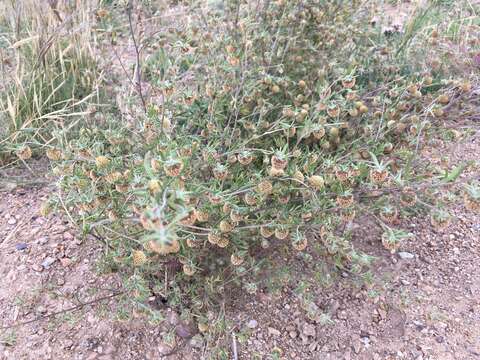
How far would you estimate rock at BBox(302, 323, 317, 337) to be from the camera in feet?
5.88

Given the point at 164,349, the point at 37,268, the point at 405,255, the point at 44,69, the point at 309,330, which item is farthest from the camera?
the point at 44,69

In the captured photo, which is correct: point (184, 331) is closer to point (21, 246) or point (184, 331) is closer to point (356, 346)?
point (356, 346)

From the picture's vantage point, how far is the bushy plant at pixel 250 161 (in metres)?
1.31

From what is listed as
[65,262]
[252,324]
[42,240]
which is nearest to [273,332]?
[252,324]

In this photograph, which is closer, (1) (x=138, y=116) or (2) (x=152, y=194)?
(2) (x=152, y=194)

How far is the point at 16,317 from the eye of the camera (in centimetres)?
Answer: 180

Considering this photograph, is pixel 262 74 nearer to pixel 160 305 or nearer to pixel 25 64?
pixel 160 305

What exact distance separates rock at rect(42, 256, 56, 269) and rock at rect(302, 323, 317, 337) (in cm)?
107

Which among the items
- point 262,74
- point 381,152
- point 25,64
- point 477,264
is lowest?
point 477,264

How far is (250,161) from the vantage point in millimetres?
1449

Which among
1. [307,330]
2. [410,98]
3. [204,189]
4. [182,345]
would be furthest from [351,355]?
[410,98]

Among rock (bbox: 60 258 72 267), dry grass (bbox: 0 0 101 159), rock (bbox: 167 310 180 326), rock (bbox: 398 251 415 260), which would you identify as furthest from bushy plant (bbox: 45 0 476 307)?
dry grass (bbox: 0 0 101 159)

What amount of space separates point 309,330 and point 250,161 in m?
0.75

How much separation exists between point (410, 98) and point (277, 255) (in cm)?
87
